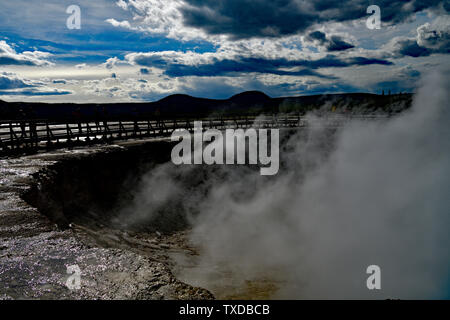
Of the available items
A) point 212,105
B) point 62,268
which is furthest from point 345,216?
point 212,105

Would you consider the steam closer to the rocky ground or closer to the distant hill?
the rocky ground

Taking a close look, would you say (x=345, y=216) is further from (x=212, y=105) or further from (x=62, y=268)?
(x=212, y=105)

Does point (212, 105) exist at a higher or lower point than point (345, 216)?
higher

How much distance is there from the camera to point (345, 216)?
8.59 m

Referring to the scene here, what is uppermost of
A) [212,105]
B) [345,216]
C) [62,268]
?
[212,105]

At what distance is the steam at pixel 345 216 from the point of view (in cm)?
539

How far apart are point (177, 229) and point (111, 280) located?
7114 mm

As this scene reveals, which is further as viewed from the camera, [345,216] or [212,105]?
[212,105]

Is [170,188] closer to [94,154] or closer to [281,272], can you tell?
[94,154]

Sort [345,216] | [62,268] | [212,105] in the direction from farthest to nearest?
1. [212,105]
2. [345,216]
3. [62,268]

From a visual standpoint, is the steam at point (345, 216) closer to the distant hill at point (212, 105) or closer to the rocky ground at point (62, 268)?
the rocky ground at point (62, 268)

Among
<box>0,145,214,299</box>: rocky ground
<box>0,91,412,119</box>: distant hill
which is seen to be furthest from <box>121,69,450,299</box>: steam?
<box>0,91,412,119</box>: distant hill
